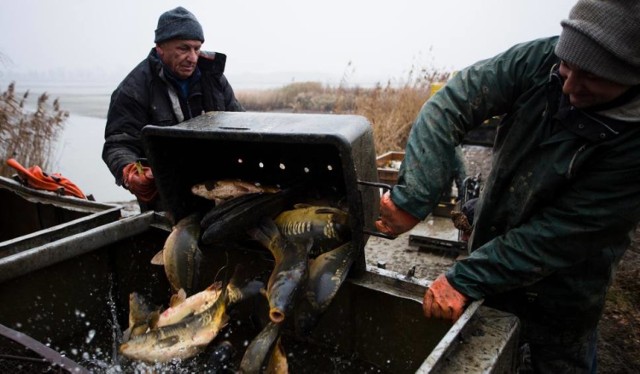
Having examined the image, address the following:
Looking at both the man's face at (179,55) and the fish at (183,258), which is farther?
the man's face at (179,55)

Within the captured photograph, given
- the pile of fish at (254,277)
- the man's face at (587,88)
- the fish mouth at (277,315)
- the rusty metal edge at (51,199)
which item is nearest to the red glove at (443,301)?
the pile of fish at (254,277)

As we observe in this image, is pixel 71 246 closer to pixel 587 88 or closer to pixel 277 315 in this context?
pixel 277 315

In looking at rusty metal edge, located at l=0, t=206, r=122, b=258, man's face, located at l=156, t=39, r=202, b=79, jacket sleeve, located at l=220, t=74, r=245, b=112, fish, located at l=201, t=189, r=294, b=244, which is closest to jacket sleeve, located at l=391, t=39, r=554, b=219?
fish, located at l=201, t=189, r=294, b=244

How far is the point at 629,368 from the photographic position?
10.4 ft

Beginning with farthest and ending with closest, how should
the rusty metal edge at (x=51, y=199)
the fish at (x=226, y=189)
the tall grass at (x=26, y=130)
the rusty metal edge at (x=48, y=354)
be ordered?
the tall grass at (x=26, y=130), the rusty metal edge at (x=51, y=199), the fish at (x=226, y=189), the rusty metal edge at (x=48, y=354)

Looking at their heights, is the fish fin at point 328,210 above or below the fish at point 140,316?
above

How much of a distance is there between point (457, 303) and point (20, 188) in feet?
10.4

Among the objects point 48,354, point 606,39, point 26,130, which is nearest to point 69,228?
point 48,354

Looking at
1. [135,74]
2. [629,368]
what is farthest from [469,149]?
[135,74]

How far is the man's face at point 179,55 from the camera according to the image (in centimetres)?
350

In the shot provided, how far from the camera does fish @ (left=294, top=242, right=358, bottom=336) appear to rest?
1923 millimetres

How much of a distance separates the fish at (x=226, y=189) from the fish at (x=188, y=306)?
465 mm

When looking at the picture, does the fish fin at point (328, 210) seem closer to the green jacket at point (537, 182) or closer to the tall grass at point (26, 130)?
the green jacket at point (537, 182)

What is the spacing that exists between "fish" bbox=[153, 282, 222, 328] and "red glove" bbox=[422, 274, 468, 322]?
1.00 m
